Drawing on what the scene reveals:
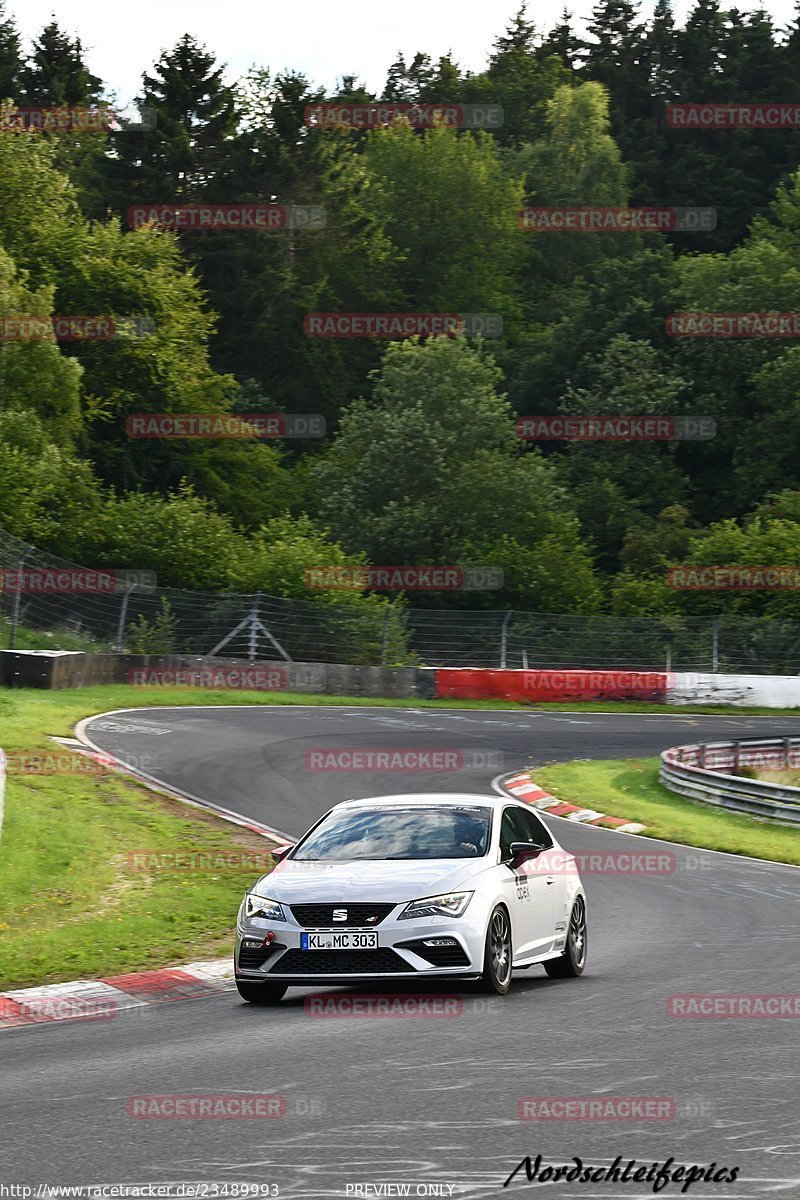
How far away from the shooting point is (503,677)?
130ft

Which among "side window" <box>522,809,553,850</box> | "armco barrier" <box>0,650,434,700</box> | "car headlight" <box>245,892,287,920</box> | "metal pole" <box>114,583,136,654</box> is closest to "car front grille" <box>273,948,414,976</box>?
"car headlight" <box>245,892,287,920</box>

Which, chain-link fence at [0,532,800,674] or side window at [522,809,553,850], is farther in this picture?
chain-link fence at [0,532,800,674]

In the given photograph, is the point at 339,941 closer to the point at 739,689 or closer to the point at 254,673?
the point at 254,673

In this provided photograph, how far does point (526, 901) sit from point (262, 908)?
1.98m

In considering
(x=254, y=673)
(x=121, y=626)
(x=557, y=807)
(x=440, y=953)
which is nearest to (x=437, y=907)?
(x=440, y=953)

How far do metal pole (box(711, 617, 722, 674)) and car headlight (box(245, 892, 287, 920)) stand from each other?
101 ft

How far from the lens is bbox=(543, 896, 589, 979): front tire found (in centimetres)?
1266

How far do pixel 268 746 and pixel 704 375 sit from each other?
155ft

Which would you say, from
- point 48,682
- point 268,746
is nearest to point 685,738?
point 268,746

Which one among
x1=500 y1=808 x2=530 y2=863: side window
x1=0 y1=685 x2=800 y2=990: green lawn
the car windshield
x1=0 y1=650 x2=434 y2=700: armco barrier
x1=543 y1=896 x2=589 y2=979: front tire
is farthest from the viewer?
x1=0 y1=650 x2=434 y2=700: armco barrier

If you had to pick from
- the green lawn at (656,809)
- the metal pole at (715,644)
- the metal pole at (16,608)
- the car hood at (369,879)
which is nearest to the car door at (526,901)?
the car hood at (369,879)

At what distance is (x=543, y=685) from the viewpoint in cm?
3956

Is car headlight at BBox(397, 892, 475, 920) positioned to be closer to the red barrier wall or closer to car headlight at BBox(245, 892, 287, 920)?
car headlight at BBox(245, 892, 287, 920)

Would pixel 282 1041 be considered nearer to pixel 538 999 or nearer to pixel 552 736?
pixel 538 999
